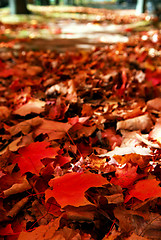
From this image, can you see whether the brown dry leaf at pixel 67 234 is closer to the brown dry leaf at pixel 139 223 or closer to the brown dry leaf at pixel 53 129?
the brown dry leaf at pixel 139 223

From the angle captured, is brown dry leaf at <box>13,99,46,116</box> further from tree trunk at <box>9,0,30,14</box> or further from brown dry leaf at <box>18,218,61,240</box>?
tree trunk at <box>9,0,30,14</box>

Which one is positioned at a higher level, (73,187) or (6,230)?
(73,187)

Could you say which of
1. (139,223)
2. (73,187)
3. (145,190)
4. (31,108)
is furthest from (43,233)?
(31,108)

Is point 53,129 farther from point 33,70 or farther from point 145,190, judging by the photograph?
point 33,70

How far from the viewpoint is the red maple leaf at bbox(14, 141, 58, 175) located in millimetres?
1205

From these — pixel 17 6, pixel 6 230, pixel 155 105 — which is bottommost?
pixel 6 230

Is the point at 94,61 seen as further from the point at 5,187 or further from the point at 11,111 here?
the point at 5,187

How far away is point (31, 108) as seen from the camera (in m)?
1.78

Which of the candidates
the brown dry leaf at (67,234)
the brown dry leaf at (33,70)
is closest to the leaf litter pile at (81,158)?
the brown dry leaf at (67,234)

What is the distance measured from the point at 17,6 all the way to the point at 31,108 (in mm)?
9756

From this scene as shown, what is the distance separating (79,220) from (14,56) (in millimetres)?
3025

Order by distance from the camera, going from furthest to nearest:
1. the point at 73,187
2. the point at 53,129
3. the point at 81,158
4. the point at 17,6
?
the point at 17,6, the point at 53,129, the point at 81,158, the point at 73,187

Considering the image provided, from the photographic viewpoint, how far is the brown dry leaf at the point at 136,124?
1.53 metres

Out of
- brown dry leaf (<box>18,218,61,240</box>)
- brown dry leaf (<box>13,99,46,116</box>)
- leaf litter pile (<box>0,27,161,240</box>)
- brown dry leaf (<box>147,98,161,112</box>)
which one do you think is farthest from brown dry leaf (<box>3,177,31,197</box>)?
brown dry leaf (<box>147,98,161,112</box>)
